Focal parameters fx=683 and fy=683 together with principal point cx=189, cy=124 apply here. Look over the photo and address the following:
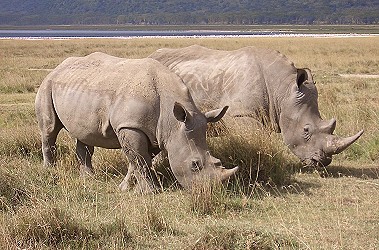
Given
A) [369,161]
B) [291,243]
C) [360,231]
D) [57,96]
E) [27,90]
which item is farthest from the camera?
[27,90]

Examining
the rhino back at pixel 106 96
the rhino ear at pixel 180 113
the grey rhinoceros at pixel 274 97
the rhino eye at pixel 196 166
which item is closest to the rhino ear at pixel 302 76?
the grey rhinoceros at pixel 274 97

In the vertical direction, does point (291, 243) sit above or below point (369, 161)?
above

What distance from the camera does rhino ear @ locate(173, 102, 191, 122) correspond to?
24.2 feet

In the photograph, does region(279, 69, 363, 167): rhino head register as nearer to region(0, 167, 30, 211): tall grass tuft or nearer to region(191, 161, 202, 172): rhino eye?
region(191, 161, 202, 172): rhino eye

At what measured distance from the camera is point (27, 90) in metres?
21.6

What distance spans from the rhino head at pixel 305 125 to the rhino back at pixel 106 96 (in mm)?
1975

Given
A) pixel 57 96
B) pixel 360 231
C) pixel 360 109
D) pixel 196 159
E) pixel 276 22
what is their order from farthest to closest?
pixel 276 22 → pixel 360 109 → pixel 57 96 → pixel 196 159 → pixel 360 231

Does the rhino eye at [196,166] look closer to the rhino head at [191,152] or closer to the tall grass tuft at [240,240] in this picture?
→ the rhino head at [191,152]

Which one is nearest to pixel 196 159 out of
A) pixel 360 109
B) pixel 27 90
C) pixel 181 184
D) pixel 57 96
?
pixel 181 184

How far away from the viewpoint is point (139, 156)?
25.7 ft

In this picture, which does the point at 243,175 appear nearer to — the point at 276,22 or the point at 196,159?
the point at 196,159

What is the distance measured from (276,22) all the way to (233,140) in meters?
194

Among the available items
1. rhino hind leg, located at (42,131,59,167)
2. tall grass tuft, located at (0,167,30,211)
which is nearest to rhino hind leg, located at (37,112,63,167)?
rhino hind leg, located at (42,131,59,167)

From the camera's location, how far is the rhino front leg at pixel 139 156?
7754 millimetres
